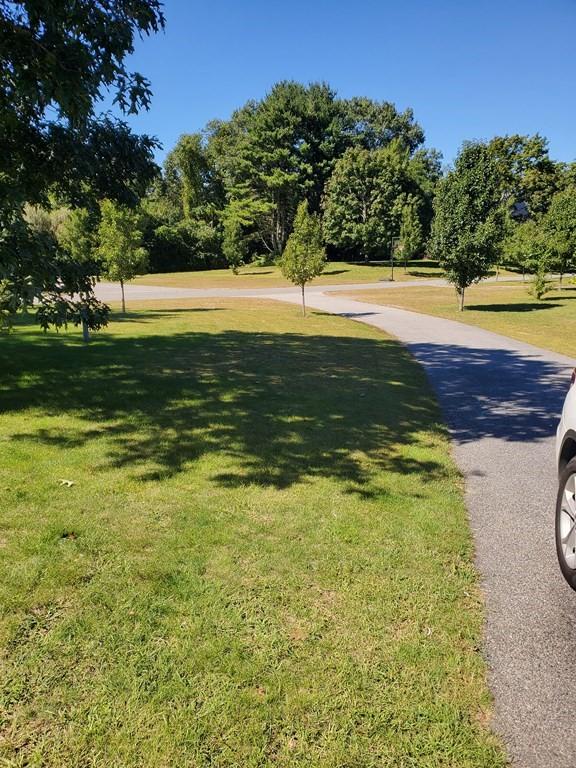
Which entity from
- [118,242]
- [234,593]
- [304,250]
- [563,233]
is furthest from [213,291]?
[234,593]

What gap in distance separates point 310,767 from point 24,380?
7915 mm

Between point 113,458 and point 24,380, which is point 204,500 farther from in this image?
point 24,380

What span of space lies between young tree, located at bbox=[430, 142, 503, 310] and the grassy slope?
2165 centimetres

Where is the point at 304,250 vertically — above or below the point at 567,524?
→ above

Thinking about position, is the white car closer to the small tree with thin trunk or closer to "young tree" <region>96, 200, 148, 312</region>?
"young tree" <region>96, 200, 148, 312</region>

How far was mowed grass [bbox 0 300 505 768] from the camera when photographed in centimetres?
216

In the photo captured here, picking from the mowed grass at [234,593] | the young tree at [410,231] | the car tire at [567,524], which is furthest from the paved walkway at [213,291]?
the car tire at [567,524]

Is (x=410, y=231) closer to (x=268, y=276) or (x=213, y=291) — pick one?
(x=268, y=276)

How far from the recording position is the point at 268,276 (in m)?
47.6

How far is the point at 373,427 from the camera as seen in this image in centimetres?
645

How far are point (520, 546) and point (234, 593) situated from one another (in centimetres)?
218

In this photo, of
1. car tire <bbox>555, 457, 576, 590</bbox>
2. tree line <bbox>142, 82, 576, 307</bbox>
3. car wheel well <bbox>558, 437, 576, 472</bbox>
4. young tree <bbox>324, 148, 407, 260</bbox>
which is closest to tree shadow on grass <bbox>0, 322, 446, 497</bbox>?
car wheel well <bbox>558, 437, 576, 472</bbox>

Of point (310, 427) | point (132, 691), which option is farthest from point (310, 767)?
point (310, 427)

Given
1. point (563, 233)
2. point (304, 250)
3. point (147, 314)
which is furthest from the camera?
point (563, 233)
